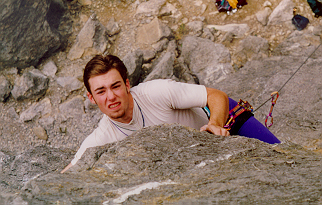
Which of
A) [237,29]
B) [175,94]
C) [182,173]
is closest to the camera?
[182,173]

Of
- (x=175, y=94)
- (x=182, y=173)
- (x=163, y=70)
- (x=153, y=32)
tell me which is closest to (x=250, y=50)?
(x=163, y=70)

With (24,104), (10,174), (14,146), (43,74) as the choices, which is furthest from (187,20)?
(10,174)

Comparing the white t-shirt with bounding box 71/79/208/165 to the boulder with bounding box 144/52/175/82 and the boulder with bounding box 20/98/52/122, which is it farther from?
the boulder with bounding box 20/98/52/122

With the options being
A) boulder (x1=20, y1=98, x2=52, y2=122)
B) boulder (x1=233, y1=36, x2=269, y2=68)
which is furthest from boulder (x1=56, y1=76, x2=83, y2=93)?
boulder (x1=233, y1=36, x2=269, y2=68)

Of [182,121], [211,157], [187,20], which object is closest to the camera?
[211,157]

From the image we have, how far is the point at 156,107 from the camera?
2803 millimetres

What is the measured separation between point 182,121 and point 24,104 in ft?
17.5

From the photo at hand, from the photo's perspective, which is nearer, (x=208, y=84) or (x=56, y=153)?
(x=56, y=153)

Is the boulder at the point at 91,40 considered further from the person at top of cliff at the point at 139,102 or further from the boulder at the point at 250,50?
the person at top of cliff at the point at 139,102

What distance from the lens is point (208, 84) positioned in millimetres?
6098

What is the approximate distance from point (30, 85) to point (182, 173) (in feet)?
19.8

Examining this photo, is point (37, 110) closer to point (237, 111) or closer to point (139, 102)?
point (139, 102)

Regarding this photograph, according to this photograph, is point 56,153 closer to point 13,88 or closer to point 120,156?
point 120,156

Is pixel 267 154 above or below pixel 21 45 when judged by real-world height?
below
